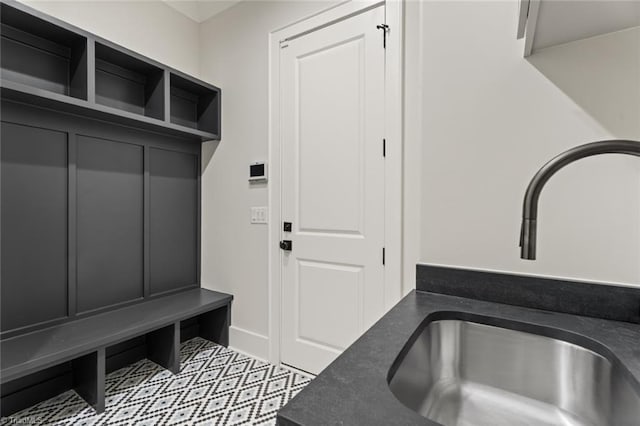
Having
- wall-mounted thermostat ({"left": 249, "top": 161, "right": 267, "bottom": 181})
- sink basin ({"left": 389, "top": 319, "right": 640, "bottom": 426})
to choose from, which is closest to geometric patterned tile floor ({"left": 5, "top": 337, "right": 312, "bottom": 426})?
sink basin ({"left": 389, "top": 319, "right": 640, "bottom": 426})

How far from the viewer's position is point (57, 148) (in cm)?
186

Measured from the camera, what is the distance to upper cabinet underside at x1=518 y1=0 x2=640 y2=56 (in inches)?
30.7

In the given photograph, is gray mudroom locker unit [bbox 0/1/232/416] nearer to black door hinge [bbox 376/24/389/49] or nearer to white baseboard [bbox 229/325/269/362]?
white baseboard [bbox 229/325/269/362]

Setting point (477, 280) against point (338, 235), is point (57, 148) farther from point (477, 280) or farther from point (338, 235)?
point (477, 280)

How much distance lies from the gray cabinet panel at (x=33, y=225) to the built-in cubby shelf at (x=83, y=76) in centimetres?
25

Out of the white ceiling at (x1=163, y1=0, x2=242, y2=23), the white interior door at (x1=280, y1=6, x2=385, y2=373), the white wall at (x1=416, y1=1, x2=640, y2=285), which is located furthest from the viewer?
the white ceiling at (x1=163, y1=0, x2=242, y2=23)

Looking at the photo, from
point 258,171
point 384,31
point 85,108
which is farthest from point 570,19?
point 85,108

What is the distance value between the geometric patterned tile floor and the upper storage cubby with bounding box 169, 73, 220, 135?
5.76ft

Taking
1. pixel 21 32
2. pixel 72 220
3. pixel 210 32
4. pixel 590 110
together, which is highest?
pixel 210 32

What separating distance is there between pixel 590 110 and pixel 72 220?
100.0 inches

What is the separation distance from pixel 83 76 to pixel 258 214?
130 centimetres

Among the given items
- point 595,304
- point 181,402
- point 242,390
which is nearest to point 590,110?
point 595,304

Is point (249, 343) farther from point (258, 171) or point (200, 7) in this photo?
point (200, 7)

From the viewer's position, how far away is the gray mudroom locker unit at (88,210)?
5.54ft
